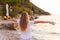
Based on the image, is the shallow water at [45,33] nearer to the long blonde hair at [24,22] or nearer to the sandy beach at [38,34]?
the sandy beach at [38,34]

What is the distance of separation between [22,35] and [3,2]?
835 cm

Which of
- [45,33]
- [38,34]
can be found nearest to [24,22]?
[38,34]

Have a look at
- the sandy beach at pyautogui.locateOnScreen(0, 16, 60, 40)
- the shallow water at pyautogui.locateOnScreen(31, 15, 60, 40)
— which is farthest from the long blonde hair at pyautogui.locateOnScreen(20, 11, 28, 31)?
the shallow water at pyautogui.locateOnScreen(31, 15, 60, 40)

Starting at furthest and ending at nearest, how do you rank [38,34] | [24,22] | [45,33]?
[45,33] → [38,34] → [24,22]

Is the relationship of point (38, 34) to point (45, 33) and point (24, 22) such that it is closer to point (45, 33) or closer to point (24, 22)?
point (45, 33)

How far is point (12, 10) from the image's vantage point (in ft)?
37.1

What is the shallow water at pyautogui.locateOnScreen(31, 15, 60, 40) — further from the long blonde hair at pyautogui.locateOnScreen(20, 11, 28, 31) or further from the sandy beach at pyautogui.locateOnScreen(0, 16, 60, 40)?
the long blonde hair at pyautogui.locateOnScreen(20, 11, 28, 31)

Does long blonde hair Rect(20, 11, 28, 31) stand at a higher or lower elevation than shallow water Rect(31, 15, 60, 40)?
higher

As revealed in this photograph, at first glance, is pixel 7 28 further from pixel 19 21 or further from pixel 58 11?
pixel 58 11

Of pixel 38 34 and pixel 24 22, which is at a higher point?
pixel 24 22

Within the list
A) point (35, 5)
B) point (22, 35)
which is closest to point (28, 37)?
point (22, 35)

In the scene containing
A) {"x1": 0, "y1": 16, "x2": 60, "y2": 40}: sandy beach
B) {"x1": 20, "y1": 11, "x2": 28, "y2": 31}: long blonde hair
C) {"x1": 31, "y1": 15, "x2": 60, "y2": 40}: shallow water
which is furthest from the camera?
{"x1": 31, "y1": 15, "x2": 60, "y2": 40}: shallow water

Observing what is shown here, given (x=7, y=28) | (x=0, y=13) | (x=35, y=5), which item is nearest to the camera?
(x=7, y=28)

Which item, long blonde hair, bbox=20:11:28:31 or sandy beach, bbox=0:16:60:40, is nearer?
long blonde hair, bbox=20:11:28:31
